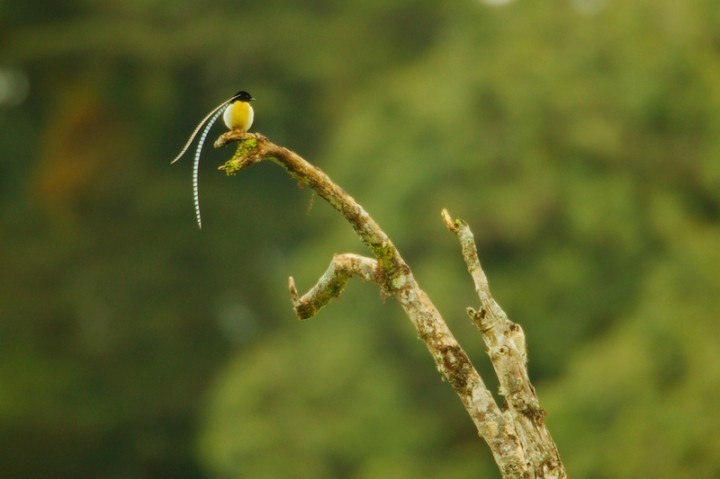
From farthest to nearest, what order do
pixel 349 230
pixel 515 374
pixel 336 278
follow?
pixel 349 230
pixel 336 278
pixel 515 374

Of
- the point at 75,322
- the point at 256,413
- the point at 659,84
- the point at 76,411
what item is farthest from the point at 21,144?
the point at 659,84

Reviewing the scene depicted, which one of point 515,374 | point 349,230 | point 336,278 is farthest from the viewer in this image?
point 349,230

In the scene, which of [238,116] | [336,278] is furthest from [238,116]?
[336,278]

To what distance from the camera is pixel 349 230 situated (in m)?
13.2

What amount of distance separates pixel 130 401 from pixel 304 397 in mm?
3713

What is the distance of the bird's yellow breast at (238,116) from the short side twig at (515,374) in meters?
0.80

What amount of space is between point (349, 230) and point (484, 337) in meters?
9.70

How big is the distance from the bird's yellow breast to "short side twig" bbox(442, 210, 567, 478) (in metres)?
0.80

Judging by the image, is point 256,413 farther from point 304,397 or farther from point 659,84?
point 659,84

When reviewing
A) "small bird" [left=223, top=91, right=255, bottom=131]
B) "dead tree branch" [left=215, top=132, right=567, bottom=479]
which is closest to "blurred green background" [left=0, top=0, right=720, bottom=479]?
"dead tree branch" [left=215, top=132, right=567, bottom=479]

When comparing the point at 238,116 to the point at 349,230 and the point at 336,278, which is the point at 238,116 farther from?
the point at 349,230

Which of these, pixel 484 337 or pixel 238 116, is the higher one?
pixel 238 116

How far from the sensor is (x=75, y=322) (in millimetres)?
16422

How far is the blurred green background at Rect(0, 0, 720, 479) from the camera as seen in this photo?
1084 cm
